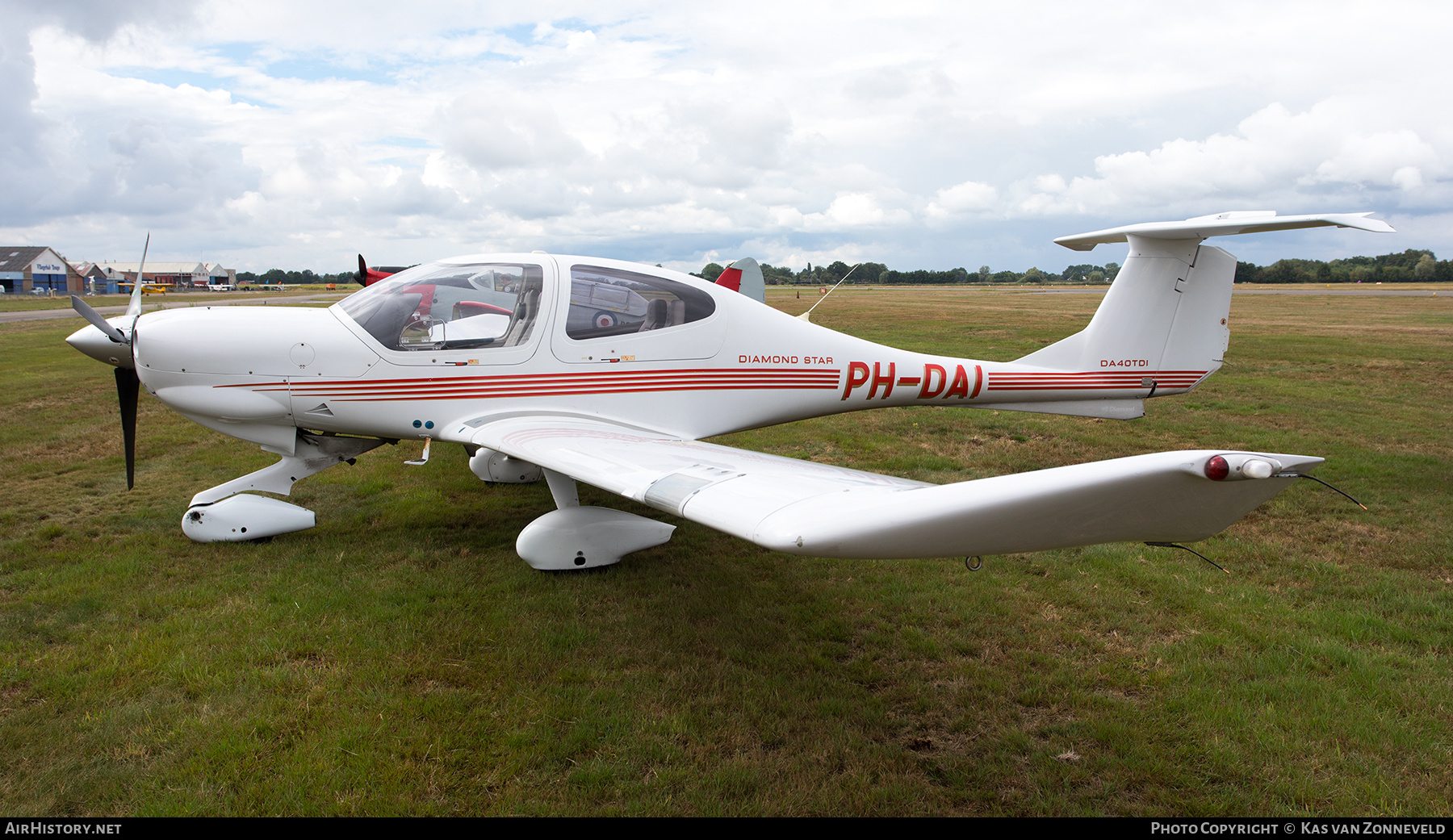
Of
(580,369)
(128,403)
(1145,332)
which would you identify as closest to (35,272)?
(128,403)

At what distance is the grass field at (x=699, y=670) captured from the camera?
9.54 feet

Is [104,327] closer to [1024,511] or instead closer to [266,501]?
[266,501]

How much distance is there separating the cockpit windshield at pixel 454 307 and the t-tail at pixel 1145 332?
13.7 feet

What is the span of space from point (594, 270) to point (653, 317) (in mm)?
592

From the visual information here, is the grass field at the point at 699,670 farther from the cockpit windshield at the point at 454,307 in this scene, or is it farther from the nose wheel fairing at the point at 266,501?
the cockpit windshield at the point at 454,307

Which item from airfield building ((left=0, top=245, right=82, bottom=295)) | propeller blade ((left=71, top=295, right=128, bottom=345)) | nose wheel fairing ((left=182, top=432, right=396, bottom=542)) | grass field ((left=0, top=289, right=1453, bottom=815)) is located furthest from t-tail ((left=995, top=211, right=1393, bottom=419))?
airfield building ((left=0, top=245, right=82, bottom=295))

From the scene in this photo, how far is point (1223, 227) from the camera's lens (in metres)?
5.54

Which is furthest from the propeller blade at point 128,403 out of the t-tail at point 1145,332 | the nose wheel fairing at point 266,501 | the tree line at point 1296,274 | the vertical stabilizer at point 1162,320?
the tree line at point 1296,274

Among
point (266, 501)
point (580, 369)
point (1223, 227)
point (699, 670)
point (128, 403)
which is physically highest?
point (1223, 227)

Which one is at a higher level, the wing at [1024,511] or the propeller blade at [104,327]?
the propeller blade at [104,327]

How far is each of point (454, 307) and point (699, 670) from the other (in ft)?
10.5

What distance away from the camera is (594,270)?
A: 5.50m

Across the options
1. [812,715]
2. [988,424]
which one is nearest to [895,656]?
[812,715]
